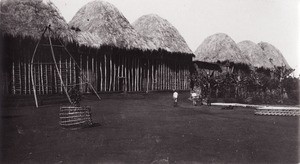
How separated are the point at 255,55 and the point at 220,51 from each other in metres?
7.16

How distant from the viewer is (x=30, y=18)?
15.5 metres

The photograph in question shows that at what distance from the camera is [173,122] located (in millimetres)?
11266

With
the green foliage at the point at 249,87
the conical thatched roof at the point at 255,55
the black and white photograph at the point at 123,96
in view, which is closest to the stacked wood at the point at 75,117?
the black and white photograph at the point at 123,96

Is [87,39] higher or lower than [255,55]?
lower

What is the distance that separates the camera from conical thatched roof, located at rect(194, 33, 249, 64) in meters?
30.2

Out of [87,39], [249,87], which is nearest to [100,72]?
[87,39]

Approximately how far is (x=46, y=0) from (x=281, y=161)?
13390mm

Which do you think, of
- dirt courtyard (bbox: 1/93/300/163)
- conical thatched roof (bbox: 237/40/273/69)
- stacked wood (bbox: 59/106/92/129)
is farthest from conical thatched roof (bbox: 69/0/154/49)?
conical thatched roof (bbox: 237/40/273/69)

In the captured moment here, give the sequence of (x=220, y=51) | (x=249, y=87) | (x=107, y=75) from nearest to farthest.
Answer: (x=107, y=75), (x=249, y=87), (x=220, y=51)

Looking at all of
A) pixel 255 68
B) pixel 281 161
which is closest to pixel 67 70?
pixel 281 161

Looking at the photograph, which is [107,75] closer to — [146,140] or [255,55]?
[146,140]

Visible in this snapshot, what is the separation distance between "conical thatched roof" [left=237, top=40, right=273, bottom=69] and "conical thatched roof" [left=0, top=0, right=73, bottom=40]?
22.9 m

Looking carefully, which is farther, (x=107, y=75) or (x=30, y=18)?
(x=107, y=75)

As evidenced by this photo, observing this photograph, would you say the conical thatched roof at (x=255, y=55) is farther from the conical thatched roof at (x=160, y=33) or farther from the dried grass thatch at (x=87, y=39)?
the dried grass thatch at (x=87, y=39)
